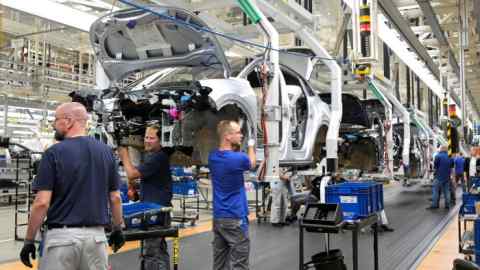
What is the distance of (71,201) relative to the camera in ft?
7.88

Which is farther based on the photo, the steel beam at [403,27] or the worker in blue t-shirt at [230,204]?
the steel beam at [403,27]

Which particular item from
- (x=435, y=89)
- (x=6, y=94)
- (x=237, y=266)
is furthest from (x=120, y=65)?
(x=435, y=89)

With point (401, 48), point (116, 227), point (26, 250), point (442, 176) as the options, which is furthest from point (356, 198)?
point (401, 48)

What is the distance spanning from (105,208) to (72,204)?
196 mm

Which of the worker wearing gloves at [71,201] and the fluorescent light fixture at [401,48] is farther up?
the fluorescent light fixture at [401,48]

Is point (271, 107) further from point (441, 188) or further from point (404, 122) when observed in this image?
point (404, 122)

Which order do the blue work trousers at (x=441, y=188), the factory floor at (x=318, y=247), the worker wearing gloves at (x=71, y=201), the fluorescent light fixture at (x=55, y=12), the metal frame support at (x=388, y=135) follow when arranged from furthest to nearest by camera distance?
the blue work trousers at (x=441, y=188) < the metal frame support at (x=388, y=135) < the fluorescent light fixture at (x=55, y=12) < the factory floor at (x=318, y=247) < the worker wearing gloves at (x=71, y=201)

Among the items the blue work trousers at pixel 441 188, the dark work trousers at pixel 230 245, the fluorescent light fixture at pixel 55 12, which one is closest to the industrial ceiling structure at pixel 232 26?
the fluorescent light fixture at pixel 55 12

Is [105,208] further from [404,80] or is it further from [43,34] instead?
[404,80]

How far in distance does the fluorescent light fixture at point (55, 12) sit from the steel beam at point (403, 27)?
16.1 ft

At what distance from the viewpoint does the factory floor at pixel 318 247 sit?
199 inches

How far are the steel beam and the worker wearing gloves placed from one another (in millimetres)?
6737

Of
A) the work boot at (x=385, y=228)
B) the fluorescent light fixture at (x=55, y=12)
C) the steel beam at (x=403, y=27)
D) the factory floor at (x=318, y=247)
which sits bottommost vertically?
the factory floor at (x=318, y=247)

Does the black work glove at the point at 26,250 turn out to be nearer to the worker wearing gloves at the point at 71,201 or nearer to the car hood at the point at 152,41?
the worker wearing gloves at the point at 71,201
